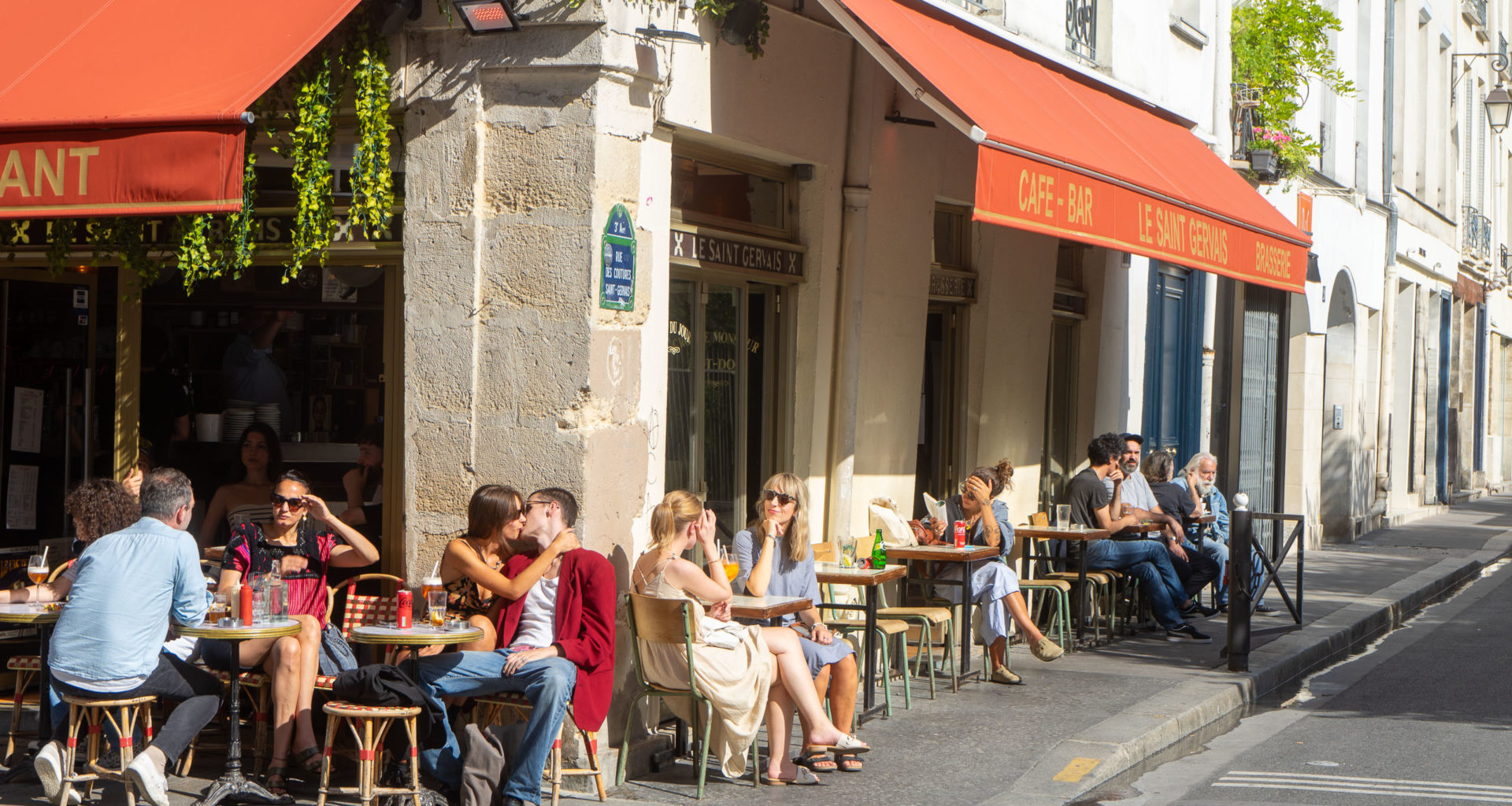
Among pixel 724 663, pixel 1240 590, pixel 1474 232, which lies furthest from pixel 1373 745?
pixel 1474 232

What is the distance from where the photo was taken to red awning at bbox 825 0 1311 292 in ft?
24.6

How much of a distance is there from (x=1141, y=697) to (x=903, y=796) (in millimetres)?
2725

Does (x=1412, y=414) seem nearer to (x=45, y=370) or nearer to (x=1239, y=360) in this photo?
(x=1239, y=360)

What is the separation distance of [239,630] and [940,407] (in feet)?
20.6

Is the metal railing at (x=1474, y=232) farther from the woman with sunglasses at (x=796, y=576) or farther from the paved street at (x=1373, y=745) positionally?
the woman with sunglasses at (x=796, y=576)

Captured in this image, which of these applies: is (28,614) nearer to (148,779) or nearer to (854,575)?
(148,779)

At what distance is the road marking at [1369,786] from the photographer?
266 inches

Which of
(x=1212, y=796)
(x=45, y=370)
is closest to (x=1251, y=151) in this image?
(x=1212, y=796)

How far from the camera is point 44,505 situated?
811 cm

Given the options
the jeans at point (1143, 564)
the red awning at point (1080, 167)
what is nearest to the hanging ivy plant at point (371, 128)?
the red awning at point (1080, 167)

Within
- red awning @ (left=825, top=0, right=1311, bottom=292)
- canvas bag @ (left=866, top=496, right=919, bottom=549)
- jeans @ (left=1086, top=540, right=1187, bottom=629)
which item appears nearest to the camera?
red awning @ (left=825, top=0, right=1311, bottom=292)

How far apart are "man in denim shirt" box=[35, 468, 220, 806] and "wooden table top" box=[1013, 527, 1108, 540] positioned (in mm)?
5733

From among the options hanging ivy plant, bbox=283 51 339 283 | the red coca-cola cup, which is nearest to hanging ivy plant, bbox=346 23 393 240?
hanging ivy plant, bbox=283 51 339 283

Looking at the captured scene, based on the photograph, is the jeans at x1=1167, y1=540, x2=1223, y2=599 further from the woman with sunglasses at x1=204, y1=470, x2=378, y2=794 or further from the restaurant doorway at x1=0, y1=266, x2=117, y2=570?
the restaurant doorway at x1=0, y1=266, x2=117, y2=570
